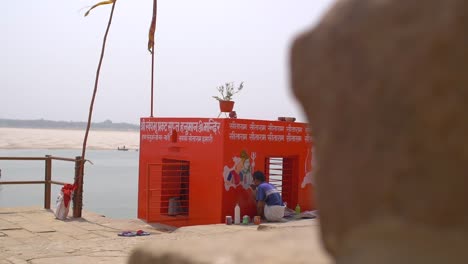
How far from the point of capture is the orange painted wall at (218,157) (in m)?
9.55

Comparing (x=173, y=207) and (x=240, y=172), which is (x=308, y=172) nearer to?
(x=240, y=172)

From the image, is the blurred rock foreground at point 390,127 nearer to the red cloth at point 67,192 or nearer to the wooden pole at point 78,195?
the red cloth at point 67,192

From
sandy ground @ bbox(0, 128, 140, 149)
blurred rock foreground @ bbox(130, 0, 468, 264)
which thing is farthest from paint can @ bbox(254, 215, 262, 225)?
sandy ground @ bbox(0, 128, 140, 149)

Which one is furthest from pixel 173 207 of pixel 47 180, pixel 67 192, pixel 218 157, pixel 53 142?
pixel 53 142

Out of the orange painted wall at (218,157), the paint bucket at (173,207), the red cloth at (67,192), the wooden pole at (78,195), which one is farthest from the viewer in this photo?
the paint bucket at (173,207)

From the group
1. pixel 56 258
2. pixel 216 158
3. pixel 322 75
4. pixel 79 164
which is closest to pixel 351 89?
pixel 322 75

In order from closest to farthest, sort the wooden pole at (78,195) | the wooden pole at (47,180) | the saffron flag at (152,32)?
the wooden pole at (78,195) < the wooden pole at (47,180) < the saffron flag at (152,32)

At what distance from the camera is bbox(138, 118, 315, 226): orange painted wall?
9.55 metres

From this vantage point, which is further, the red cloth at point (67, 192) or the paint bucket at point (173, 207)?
the paint bucket at point (173, 207)

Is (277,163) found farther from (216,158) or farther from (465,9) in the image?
(465,9)

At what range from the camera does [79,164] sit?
1009 centimetres

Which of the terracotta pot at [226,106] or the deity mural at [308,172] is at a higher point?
the terracotta pot at [226,106]

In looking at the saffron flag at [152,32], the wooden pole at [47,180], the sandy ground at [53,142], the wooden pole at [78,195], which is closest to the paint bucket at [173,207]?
the wooden pole at [78,195]

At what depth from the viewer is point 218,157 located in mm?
Answer: 9531
